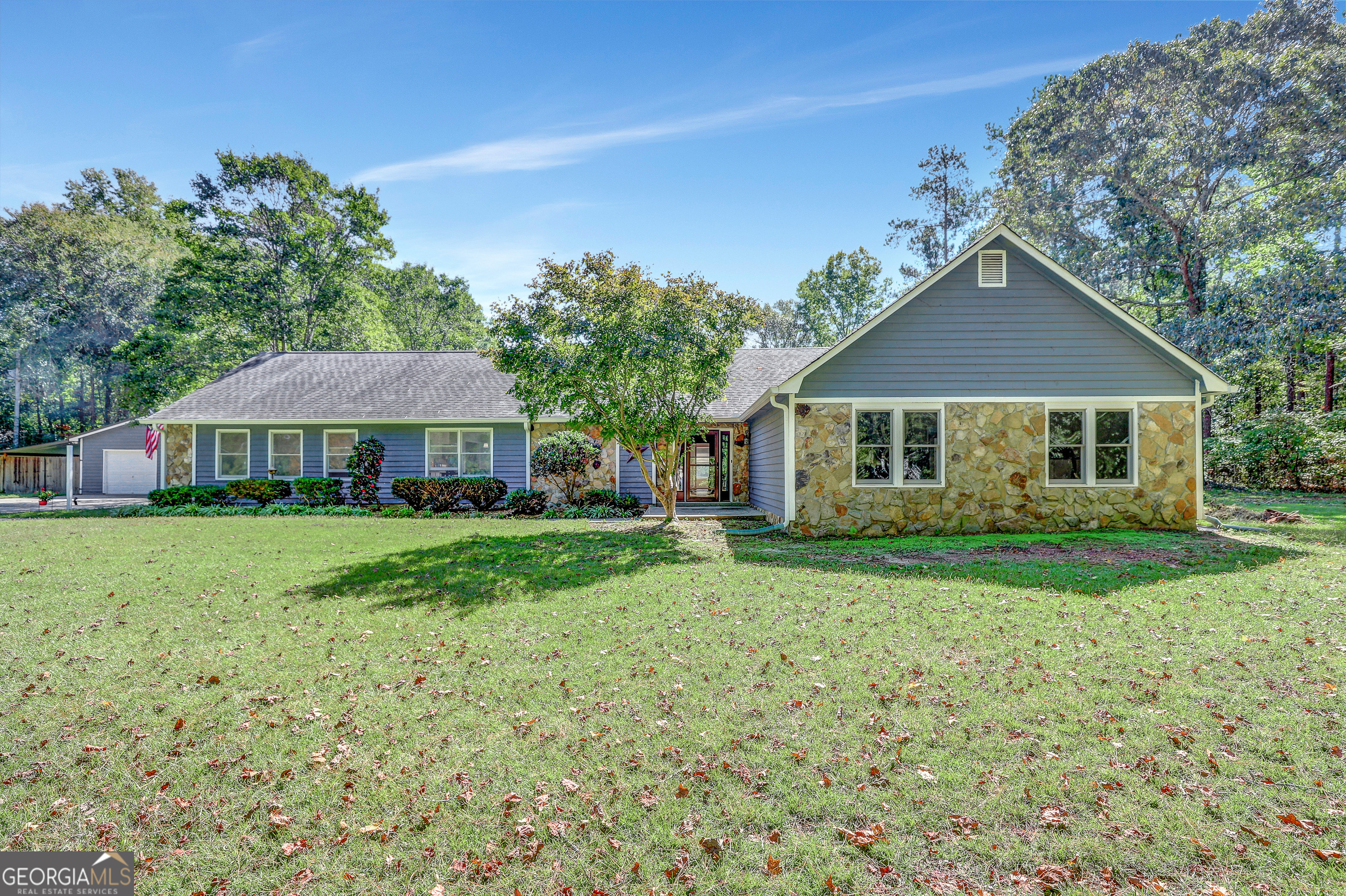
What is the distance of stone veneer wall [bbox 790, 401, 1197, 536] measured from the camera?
461 inches

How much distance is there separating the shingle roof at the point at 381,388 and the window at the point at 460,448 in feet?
2.36

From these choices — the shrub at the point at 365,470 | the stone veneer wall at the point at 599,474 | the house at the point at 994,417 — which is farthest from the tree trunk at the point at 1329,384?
the shrub at the point at 365,470

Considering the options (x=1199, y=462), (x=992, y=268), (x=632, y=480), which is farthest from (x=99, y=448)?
(x=1199, y=462)

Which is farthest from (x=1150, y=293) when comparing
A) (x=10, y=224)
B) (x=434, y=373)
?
(x=10, y=224)

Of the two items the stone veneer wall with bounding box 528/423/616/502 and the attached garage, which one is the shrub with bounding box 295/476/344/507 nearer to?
the stone veneer wall with bounding box 528/423/616/502

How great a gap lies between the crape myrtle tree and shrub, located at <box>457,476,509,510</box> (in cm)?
474

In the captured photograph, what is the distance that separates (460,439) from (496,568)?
10.7 m

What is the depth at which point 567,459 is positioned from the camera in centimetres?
1681

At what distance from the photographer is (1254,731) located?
11.8 ft

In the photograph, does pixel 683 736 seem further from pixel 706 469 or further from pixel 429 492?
pixel 706 469

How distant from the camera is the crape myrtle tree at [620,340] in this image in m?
11.7

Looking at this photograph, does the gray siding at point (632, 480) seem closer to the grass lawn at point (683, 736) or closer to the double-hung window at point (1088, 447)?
the double-hung window at point (1088, 447)

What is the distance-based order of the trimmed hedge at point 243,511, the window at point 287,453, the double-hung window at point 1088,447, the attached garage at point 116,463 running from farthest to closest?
1. the attached garage at point 116,463
2. the window at point 287,453
3. the trimmed hedge at point 243,511
4. the double-hung window at point 1088,447

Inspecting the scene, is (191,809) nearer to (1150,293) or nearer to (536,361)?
(536,361)
